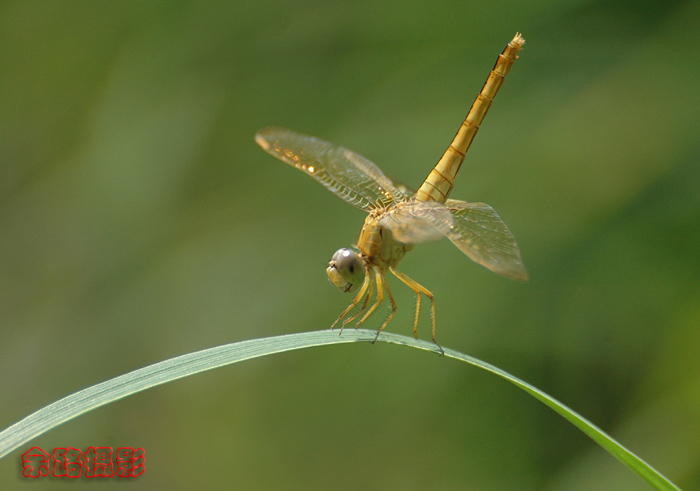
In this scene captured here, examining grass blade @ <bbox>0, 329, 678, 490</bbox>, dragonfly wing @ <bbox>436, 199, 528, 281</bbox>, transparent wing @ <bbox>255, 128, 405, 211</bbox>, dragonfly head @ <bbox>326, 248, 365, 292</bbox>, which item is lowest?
grass blade @ <bbox>0, 329, 678, 490</bbox>

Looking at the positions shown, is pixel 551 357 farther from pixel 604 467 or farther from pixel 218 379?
pixel 218 379

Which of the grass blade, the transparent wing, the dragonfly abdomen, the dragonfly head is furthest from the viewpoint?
the transparent wing

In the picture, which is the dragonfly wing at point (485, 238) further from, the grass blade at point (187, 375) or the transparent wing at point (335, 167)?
the grass blade at point (187, 375)

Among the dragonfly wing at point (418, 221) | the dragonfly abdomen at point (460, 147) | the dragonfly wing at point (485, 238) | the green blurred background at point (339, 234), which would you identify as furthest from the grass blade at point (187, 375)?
the green blurred background at point (339, 234)

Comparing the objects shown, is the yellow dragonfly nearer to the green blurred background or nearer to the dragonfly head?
the dragonfly head

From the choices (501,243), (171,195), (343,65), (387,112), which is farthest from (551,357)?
(171,195)

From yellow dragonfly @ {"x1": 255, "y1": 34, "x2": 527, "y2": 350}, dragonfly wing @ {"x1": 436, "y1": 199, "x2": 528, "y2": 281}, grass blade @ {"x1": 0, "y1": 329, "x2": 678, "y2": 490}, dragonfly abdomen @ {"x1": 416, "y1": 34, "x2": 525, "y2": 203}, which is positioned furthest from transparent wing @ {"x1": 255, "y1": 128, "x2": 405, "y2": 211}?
grass blade @ {"x1": 0, "y1": 329, "x2": 678, "y2": 490}
